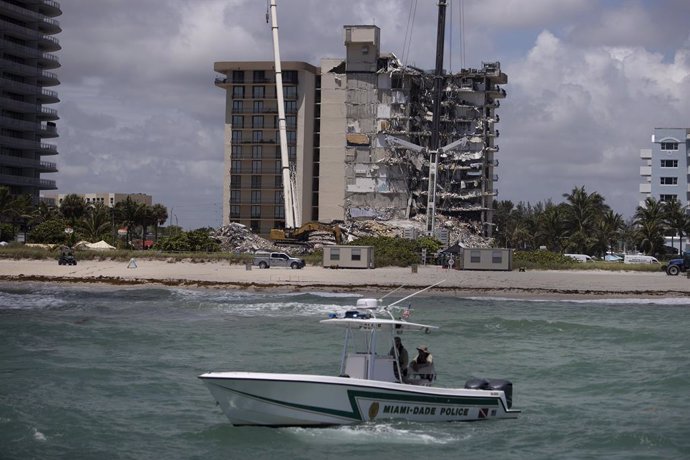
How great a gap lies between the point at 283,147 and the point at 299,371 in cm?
8863

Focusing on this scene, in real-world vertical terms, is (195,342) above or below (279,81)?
below

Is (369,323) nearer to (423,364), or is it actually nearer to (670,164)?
(423,364)

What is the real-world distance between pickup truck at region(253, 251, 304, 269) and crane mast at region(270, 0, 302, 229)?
1258 inches

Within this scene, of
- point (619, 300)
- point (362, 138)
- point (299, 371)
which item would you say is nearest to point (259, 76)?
point (362, 138)

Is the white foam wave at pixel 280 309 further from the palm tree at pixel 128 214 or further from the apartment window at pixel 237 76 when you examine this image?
the apartment window at pixel 237 76

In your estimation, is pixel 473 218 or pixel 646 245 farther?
pixel 473 218

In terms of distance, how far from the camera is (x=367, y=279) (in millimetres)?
70875

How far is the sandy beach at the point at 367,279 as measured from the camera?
66.7 meters

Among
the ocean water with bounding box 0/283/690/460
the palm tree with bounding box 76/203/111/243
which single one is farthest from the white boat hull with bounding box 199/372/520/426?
the palm tree with bounding box 76/203/111/243

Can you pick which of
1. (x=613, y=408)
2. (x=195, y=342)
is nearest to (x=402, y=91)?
(x=195, y=342)

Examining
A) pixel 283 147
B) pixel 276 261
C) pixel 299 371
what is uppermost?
pixel 283 147

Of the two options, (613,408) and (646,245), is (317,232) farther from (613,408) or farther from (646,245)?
(613,408)

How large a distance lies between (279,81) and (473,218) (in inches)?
1150

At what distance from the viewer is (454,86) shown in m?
129
